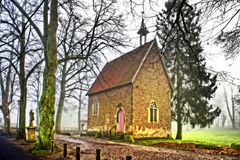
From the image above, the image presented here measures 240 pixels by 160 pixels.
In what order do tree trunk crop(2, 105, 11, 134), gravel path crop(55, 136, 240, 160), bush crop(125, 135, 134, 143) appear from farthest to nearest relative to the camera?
tree trunk crop(2, 105, 11, 134), bush crop(125, 135, 134, 143), gravel path crop(55, 136, 240, 160)

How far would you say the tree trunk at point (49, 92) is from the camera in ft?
50.5

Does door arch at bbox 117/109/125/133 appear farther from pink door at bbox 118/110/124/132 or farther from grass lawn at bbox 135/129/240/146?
grass lawn at bbox 135/129/240/146

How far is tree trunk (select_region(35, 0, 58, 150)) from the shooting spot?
50.5 feet

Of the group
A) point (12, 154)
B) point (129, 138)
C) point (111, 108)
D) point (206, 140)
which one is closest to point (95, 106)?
point (111, 108)

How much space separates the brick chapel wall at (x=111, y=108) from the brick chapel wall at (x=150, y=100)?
2.62ft

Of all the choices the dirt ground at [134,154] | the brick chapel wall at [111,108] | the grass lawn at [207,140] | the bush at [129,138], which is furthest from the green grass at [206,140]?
the dirt ground at [134,154]

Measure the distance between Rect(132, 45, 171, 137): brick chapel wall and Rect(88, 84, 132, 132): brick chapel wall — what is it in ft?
2.62

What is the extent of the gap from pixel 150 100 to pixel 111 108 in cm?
491

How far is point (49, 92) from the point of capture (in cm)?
1591

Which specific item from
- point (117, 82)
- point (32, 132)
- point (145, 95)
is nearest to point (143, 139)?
point (145, 95)

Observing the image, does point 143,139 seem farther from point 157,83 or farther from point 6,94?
point 6,94

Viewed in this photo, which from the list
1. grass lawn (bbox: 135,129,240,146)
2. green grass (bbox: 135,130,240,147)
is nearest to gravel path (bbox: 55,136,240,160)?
green grass (bbox: 135,130,240,147)

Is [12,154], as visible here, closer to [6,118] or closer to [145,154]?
[145,154]

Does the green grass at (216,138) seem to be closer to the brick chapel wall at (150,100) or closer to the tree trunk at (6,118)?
the brick chapel wall at (150,100)
